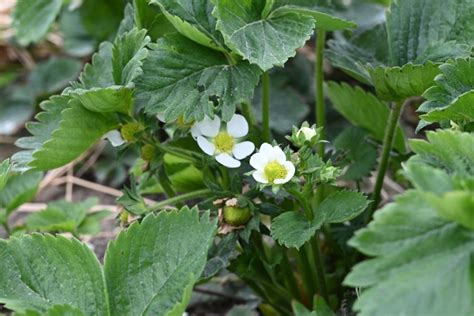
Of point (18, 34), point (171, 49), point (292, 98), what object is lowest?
point (292, 98)

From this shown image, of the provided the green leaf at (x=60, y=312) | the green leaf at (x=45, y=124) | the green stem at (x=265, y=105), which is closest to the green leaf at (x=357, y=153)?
the green stem at (x=265, y=105)

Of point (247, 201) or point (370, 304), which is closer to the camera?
point (370, 304)

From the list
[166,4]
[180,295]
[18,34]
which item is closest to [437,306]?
[180,295]

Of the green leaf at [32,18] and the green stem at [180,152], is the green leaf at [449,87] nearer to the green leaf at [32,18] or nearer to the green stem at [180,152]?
the green stem at [180,152]

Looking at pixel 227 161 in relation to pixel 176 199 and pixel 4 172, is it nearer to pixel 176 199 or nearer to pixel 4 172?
pixel 176 199

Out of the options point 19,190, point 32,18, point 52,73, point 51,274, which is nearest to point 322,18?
point 51,274

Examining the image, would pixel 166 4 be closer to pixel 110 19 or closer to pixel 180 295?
pixel 180 295

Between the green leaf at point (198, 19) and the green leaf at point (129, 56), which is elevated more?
the green leaf at point (198, 19)
